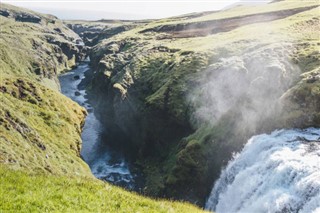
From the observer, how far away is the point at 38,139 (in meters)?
52.6

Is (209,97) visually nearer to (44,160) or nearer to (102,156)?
(102,156)

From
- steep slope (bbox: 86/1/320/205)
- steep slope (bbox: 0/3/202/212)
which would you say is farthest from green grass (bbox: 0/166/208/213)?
steep slope (bbox: 86/1/320/205)

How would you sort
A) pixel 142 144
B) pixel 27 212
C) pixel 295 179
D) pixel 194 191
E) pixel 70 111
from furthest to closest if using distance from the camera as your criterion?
pixel 142 144
pixel 70 111
pixel 194 191
pixel 295 179
pixel 27 212

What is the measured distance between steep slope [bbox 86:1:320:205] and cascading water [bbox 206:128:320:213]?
12.4 ft

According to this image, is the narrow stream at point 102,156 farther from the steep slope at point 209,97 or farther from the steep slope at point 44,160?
the steep slope at point 44,160

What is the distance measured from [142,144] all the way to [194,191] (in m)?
30.1

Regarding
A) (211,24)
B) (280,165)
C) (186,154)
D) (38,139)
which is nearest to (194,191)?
(186,154)

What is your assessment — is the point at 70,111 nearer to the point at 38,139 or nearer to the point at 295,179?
the point at 38,139

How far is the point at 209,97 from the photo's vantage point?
81438 millimetres

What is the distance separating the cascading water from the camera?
3988 centimetres

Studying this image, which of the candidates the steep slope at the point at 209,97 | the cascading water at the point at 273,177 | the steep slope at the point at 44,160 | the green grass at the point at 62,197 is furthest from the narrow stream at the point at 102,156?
the green grass at the point at 62,197

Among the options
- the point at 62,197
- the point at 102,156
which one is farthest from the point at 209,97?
the point at 62,197

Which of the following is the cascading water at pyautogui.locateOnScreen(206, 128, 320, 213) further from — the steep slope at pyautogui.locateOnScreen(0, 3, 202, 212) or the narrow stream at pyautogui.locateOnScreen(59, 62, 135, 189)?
the narrow stream at pyautogui.locateOnScreen(59, 62, 135, 189)

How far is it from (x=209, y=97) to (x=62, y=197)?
2561 inches
